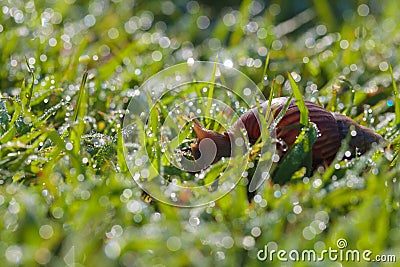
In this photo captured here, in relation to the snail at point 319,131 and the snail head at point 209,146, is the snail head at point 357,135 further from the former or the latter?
the snail head at point 209,146

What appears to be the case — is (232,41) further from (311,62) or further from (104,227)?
(104,227)

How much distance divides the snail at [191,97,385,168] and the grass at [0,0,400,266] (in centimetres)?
4

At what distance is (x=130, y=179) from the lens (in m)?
1.40

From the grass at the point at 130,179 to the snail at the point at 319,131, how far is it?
0.14ft

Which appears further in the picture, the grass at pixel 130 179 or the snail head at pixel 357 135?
the snail head at pixel 357 135

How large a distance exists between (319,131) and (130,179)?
1.48 feet

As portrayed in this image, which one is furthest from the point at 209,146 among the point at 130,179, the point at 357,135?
the point at 357,135

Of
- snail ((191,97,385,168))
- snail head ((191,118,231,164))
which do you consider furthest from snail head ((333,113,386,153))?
snail head ((191,118,231,164))

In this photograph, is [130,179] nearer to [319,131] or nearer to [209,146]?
[209,146]

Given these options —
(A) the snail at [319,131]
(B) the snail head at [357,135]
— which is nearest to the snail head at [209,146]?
(A) the snail at [319,131]

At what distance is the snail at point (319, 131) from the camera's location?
1541 mm

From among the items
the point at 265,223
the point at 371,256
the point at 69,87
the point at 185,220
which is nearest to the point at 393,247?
the point at 371,256

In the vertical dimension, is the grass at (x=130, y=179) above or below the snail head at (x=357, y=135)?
above

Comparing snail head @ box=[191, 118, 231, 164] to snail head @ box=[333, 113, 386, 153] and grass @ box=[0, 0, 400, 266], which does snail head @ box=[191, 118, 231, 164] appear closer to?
grass @ box=[0, 0, 400, 266]
